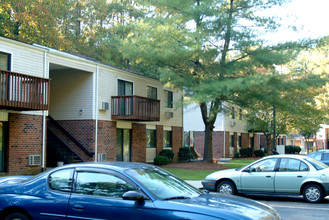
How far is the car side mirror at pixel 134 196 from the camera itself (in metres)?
5.37

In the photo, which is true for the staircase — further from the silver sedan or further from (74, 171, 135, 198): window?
(74, 171, 135, 198): window

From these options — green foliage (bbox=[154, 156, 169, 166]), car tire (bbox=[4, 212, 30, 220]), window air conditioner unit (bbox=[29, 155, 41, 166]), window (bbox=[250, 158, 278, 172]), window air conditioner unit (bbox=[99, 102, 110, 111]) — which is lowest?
green foliage (bbox=[154, 156, 169, 166])

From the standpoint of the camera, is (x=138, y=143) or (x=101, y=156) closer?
(x=101, y=156)

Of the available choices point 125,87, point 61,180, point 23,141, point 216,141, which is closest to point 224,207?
point 61,180

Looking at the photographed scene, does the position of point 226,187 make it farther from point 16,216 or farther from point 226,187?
point 16,216

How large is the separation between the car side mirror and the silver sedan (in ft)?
25.9

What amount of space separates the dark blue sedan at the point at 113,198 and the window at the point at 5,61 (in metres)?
12.9

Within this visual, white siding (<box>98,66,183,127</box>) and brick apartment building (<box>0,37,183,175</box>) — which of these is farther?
white siding (<box>98,66,183,127</box>)

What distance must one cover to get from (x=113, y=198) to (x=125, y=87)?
21146 mm

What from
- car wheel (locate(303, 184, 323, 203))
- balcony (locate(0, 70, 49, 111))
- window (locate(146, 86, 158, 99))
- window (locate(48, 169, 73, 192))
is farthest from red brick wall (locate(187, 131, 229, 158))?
window (locate(48, 169, 73, 192))

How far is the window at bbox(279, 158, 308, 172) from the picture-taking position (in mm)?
12352

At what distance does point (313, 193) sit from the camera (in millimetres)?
12117

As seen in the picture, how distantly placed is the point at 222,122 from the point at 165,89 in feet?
37.1

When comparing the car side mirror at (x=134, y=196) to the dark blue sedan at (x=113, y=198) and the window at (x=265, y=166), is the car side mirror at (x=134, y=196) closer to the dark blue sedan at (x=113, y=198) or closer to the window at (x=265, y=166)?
the dark blue sedan at (x=113, y=198)
